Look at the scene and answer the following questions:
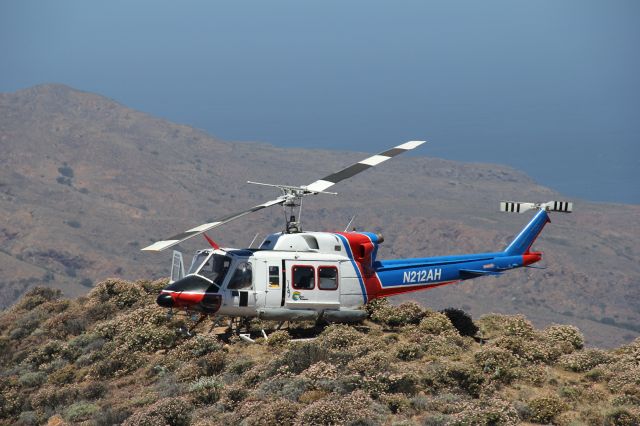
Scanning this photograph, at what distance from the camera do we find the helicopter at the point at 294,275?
26.2 meters

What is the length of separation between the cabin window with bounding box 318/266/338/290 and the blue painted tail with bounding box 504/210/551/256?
723 centimetres

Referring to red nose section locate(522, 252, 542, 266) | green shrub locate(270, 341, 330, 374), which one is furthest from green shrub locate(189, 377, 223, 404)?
red nose section locate(522, 252, 542, 266)

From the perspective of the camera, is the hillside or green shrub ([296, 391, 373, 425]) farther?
the hillside

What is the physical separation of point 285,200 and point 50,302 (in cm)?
1462

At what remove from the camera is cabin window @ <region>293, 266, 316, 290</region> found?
88.6 ft

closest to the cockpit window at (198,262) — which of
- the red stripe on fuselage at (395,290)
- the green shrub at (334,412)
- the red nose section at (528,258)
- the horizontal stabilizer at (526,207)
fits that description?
the red stripe on fuselage at (395,290)

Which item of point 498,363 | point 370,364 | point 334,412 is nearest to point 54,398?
point 370,364

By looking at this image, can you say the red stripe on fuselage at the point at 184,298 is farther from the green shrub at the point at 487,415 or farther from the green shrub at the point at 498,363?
the green shrub at the point at 487,415

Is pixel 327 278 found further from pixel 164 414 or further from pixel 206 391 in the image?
pixel 164 414

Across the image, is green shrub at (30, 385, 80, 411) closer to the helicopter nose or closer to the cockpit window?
the helicopter nose

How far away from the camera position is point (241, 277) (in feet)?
87.0

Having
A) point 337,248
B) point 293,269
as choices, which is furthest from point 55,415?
point 337,248

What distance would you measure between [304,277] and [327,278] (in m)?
0.83

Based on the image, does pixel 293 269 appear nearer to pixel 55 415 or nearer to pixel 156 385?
pixel 156 385
